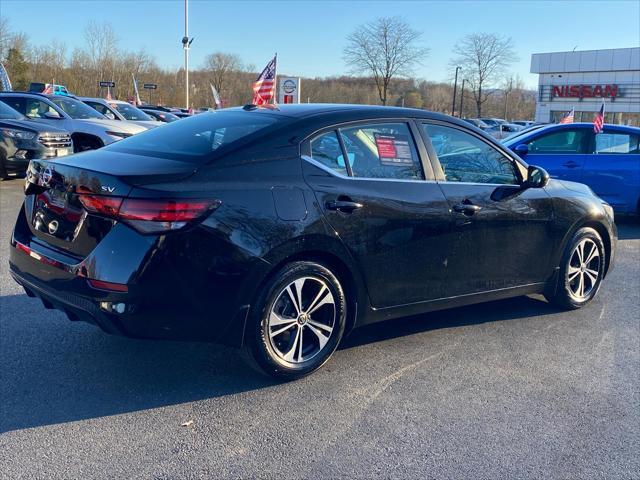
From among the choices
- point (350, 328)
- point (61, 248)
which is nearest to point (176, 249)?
point (61, 248)

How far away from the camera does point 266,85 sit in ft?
45.4

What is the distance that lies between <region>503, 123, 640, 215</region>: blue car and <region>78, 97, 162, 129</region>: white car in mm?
9363

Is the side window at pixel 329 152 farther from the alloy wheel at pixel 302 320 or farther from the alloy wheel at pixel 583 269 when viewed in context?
the alloy wheel at pixel 583 269

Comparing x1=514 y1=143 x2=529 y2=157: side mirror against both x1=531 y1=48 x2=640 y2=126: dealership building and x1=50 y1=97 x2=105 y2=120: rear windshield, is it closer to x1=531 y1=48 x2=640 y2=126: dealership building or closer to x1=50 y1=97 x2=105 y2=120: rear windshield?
x1=50 y1=97 x2=105 y2=120: rear windshield

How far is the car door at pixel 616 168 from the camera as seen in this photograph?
32.4ft

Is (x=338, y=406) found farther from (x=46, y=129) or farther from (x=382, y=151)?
(x=46, y=129)

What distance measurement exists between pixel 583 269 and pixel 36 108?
11.8m

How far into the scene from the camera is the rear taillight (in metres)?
3.17

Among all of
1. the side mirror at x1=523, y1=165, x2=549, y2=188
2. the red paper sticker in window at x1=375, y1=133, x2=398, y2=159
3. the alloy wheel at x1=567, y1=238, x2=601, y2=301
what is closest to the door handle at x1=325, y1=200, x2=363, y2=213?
the red paper sticker in window at x1=375, y1=133, x2=398, y2=159

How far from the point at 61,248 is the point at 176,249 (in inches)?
31.1

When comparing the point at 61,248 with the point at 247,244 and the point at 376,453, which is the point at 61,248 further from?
the point at 376,453

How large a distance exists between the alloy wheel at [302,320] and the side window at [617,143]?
777cm

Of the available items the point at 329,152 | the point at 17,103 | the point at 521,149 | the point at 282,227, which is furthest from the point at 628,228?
the point at 17,103

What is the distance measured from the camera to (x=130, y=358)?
159 inches
